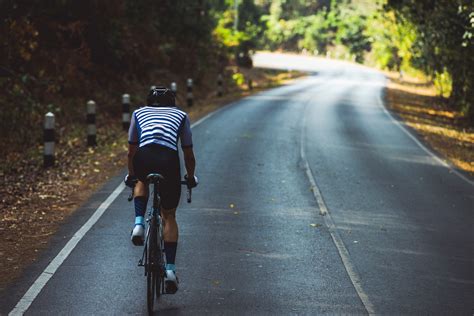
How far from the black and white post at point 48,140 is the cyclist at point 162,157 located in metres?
7.12

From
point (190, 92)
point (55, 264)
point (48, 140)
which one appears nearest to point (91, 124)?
point (48, 140)

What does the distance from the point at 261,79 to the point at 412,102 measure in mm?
17550

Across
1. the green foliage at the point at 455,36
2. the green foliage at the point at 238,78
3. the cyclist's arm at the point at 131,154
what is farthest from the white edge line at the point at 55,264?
the green foliage at the point at 238,78

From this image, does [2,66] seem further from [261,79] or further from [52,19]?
[261,79]

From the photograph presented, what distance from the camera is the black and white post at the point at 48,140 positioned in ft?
41.5

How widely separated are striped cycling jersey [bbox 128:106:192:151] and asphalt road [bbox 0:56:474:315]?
147 centimetres

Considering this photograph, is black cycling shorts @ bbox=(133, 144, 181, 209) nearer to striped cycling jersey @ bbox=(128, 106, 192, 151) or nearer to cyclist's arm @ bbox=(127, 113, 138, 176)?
Result: striped cycling jersey @ bbox=(128, 106, 192, 151)

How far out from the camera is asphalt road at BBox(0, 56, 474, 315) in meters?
6.12

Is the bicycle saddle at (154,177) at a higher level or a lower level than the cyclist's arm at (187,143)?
lower

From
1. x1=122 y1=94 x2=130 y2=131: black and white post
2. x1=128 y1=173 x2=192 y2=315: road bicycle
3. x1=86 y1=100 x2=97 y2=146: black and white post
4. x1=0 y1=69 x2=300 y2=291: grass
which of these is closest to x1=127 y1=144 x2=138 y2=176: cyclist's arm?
x1=128 y1=173 x2=192 y2=315: road bicycle

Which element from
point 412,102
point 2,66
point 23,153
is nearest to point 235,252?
point 23,153

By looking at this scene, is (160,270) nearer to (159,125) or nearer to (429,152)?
(159,125)

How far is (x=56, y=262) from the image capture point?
7168 millimetres

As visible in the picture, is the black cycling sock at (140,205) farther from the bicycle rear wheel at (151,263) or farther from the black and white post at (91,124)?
the black and white post at (91,124)
